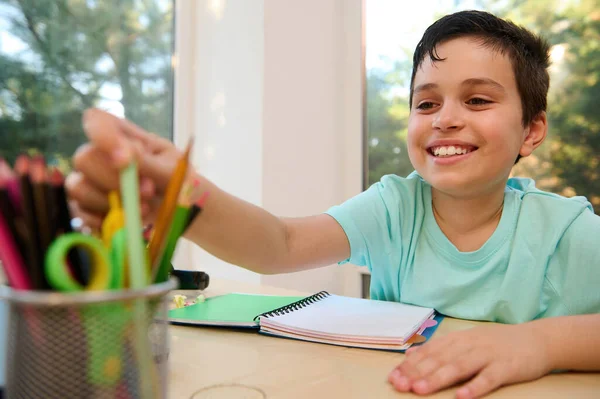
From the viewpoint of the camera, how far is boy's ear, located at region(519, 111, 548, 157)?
854 mm

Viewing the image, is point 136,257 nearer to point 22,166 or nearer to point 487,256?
point 22,166

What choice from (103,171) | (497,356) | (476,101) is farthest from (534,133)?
(103,171)

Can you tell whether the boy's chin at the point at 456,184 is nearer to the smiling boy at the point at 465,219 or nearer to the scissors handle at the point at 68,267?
the smiling boy at the point at 465,219

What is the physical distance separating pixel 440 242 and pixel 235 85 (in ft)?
2.74

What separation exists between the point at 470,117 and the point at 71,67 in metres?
1.02

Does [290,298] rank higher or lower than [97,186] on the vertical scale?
lower

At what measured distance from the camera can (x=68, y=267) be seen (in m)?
0.24

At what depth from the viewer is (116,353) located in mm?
234

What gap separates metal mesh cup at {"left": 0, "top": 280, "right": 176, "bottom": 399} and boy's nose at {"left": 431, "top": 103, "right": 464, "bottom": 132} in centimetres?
63

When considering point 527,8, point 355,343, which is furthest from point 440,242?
point 527,8

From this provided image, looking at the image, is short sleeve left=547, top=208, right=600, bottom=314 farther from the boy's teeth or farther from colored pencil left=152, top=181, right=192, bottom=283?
colored pencil left=152, top=181, right=192, bottom=283

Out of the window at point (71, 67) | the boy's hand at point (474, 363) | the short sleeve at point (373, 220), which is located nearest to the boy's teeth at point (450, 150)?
the short sleeve at point (373, 220)

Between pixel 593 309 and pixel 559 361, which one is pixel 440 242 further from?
pixel 559 361

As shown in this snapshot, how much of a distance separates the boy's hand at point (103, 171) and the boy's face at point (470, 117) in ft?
1.79
